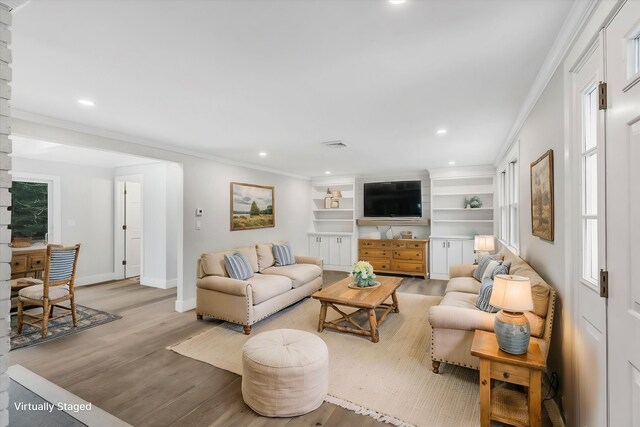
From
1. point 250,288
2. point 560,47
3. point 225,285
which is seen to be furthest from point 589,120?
point 225,285

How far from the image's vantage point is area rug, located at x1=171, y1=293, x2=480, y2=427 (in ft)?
6.81

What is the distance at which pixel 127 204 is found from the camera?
20.9 feet

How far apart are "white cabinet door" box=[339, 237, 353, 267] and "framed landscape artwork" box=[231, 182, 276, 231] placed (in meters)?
1.91

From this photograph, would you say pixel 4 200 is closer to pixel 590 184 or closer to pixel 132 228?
pixel 590 184

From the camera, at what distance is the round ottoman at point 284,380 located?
202 cm

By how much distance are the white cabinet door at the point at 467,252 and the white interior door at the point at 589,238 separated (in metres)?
4.53

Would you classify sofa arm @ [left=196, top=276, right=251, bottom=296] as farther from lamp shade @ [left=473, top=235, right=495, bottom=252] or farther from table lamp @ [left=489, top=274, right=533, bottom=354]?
lamp shade @ [left=473, top=235, right=495, bottom=252]

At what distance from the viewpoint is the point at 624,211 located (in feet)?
3.90

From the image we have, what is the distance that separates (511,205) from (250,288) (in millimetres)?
3623

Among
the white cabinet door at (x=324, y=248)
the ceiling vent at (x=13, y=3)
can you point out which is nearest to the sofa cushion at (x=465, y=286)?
the white cabinet door at (x=324, y=248)

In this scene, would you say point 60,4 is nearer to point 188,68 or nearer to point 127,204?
point 188,68

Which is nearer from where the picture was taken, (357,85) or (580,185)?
(580,185)

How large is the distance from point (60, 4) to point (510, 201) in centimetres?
485

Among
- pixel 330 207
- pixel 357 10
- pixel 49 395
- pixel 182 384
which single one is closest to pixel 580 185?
pixel 357 10
